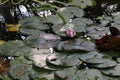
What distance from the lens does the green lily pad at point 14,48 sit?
171cm

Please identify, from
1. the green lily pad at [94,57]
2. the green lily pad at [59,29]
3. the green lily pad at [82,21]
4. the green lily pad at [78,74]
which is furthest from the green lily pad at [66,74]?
the green lily pad at [82,21]

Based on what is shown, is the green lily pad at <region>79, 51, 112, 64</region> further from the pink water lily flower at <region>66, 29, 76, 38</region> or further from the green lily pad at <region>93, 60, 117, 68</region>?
the pink water lily flower at <region>66, 29, 76, 38</region>

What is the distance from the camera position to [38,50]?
1731 mm

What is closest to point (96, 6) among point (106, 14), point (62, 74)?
point (106, 14)

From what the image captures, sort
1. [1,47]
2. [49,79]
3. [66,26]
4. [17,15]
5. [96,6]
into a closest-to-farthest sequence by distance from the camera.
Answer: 1. [49,79]
2. [1,47]
3. [66,26]
4. [17,15]
5. [96,6]

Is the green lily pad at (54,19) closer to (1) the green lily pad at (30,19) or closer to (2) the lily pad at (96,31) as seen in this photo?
(1) the green lily pad at (30,19)

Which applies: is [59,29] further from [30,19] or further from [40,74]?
[40,74]

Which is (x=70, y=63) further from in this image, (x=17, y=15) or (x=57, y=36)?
(x=17, y=15)

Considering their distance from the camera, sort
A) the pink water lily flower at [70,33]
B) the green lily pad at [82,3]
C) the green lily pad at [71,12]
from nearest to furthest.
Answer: the pink water lily flower at [70,33] → the green lily pad at [71,12] → the green lily pad at [82,3]

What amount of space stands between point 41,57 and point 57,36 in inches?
9.5

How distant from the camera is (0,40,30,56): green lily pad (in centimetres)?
171

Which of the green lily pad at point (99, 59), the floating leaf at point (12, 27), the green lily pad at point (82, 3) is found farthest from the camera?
the green lily pad at point (82, 3)

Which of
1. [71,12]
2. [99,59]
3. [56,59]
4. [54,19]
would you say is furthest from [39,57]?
[71,12]

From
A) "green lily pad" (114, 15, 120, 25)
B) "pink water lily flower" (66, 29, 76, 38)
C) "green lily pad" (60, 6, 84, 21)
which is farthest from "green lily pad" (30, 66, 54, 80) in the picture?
"green lily pad" (114, 15, 120, 25)
